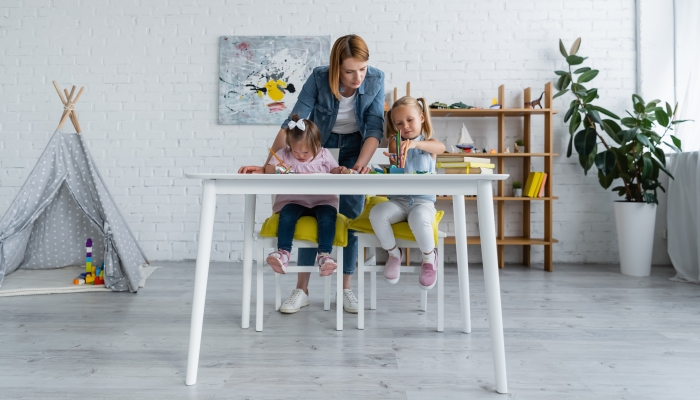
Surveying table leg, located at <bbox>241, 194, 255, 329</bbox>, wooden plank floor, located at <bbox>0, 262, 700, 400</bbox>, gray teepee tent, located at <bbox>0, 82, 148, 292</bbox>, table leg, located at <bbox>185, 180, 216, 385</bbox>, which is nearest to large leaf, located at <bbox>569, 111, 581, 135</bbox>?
wooden plank floor, located at <bbox>0, 262, 700, 400</bbox>

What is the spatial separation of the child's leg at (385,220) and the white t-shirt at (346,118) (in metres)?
0.49

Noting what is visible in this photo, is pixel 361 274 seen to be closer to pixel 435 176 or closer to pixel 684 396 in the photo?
pixel 435 176

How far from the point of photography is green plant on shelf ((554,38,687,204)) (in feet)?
10.8

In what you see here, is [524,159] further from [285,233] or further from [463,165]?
[285,233]

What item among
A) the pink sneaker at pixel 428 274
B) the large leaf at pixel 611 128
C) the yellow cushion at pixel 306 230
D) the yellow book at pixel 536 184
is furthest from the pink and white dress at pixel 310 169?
the large leaf at pixel 611 128

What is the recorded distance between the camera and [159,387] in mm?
1489

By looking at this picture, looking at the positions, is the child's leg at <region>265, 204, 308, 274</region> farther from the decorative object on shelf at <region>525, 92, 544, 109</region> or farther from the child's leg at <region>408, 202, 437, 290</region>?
the decorative object on shelf at <region>525, 92, 544, 109</region>

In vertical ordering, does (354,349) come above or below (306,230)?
below

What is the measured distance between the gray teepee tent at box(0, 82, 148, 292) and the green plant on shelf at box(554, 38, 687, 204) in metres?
3.08

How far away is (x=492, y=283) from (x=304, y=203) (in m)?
0.98

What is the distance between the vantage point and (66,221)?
127 inches

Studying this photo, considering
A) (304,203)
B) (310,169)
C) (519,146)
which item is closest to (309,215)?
(304,203)

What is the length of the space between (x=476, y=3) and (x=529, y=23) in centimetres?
44

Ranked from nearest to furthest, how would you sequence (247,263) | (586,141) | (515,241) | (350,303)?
(247,263)
(350,303)
(586,141)
(515,241)
